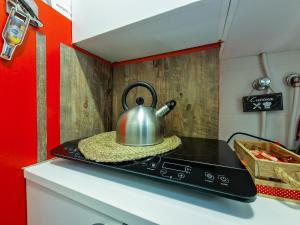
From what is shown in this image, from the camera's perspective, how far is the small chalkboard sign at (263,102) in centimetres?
76

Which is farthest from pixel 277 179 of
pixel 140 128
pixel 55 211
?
pixel 55 211

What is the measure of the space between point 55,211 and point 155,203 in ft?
1.09

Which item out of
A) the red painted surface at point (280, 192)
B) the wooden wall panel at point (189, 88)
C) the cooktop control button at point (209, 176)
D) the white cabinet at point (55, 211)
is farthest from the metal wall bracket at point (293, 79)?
the white cabinet at point (55, 211)

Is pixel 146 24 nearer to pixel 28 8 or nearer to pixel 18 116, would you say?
pixel 28 8

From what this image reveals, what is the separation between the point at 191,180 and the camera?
1.18 ft

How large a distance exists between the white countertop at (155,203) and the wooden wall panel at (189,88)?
1.41 ft

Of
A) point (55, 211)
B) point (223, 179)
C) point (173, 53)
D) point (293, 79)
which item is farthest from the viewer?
point (173, 53)

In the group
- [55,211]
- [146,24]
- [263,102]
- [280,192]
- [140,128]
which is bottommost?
[55,211]

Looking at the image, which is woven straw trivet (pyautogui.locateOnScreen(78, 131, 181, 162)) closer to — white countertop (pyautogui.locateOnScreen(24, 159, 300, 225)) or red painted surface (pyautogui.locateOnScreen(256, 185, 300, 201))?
white countertop (pyautogui.locateOnScreen(24, 159, 300, 225))

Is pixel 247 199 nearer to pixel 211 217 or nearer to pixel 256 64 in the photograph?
pixel 211 217

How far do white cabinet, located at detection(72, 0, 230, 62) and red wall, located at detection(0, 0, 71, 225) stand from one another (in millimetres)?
139

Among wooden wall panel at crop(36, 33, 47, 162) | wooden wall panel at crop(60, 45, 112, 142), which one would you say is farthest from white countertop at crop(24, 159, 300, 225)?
wooden wall panel at crop(60, 45, 112, 142)

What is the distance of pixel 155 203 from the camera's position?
0.36 meters

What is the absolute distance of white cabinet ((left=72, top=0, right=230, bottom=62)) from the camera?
479 mm
